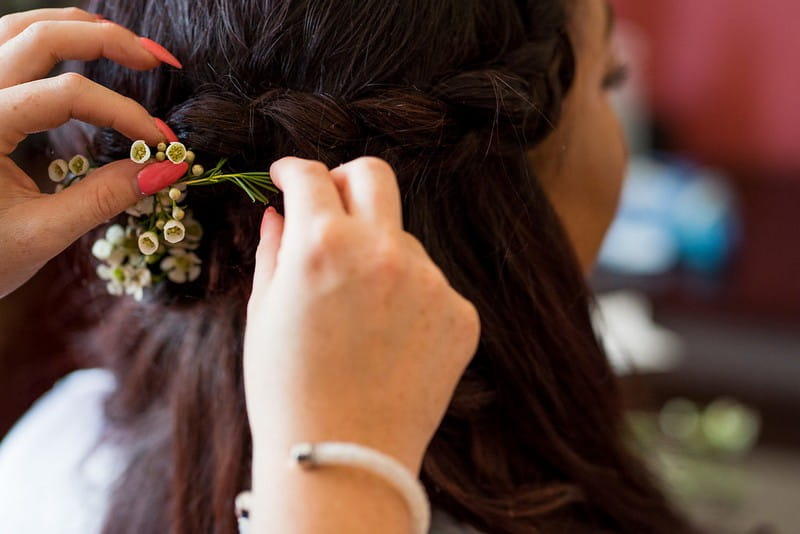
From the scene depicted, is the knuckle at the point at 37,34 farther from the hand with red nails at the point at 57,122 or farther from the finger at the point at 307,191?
the finger at the point at 307,191

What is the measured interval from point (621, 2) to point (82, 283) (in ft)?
6.15

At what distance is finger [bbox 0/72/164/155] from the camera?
59 centimetres

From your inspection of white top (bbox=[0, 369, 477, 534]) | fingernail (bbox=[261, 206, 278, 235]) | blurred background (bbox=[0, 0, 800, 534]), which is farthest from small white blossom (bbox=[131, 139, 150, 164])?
blurred background (bbox=[0, 0, 800, 534])

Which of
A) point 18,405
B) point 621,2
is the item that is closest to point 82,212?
point 18,405

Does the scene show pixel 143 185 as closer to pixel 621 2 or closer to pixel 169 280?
pixel 169 280

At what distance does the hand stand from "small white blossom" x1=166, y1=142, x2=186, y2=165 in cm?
13

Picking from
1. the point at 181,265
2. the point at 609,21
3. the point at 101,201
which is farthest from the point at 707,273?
the point at 101,201

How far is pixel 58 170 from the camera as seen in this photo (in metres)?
0.66

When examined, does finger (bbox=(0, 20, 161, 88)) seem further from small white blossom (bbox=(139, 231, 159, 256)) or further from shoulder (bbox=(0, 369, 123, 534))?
shoulder (bbox=(0, 369, 123, 534))

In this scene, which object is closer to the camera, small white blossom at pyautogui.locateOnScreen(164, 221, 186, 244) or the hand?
the hand

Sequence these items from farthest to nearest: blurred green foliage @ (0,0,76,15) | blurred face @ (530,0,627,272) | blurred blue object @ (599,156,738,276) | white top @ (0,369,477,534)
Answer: blurred blue object @ (599,156,738,276) < blurred green foliage @ (0,0,76,15) < white top @ (0,369,477,534) < blurred face @ (530,0,627,272)

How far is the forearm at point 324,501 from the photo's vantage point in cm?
50

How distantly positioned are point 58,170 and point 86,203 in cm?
8

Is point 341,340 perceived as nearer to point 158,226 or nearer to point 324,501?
point 324,501
